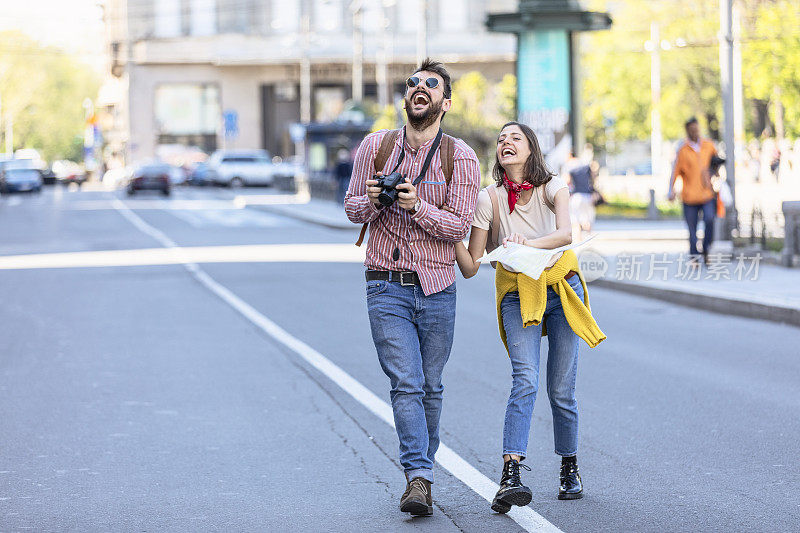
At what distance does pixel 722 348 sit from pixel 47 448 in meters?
6.22

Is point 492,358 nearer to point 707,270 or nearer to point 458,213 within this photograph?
point 458,213

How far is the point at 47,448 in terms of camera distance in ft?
24.8

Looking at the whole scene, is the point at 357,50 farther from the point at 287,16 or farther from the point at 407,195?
the point at 407,195

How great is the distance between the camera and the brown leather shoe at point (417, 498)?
5.63m

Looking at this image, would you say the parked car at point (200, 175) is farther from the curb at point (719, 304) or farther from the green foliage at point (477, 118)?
the curb at point (719, 304)

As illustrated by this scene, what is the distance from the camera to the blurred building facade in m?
92.8

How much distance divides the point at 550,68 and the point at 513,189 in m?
20.3

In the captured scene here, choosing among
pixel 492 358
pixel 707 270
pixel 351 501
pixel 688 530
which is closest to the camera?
pixel 688 530

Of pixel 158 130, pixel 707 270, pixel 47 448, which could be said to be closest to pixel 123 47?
pixel 158 130

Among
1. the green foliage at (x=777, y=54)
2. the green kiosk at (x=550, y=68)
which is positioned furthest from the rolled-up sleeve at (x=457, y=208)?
the green foliage at (x=777, y=54)

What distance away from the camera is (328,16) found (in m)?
94.0

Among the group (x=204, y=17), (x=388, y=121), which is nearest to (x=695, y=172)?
(x=388, y=121)

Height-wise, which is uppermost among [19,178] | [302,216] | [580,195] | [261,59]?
Answer: [261,59]

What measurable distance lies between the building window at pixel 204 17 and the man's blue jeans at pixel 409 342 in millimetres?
92924
